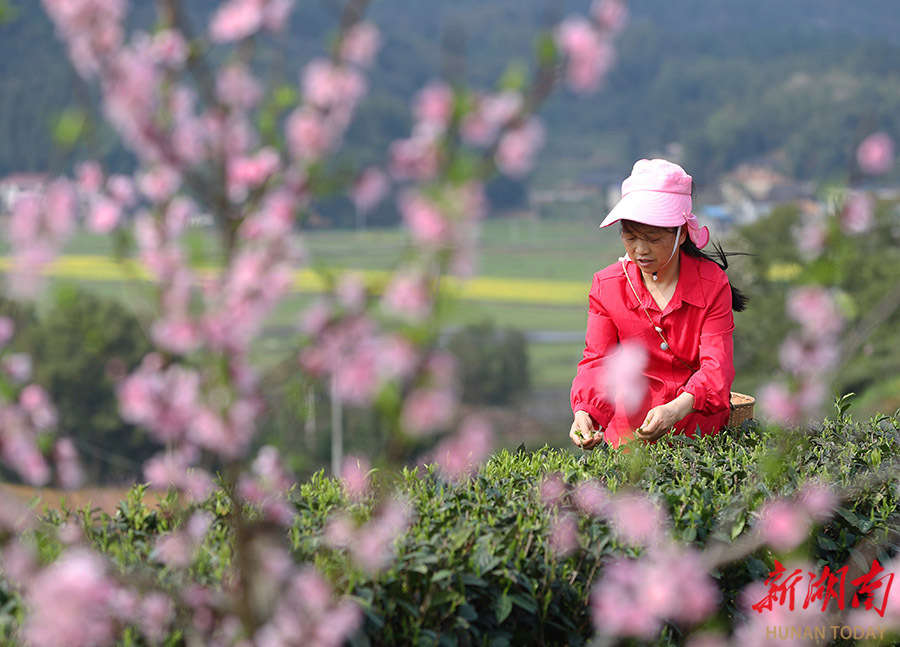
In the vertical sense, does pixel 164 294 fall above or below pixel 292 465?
above

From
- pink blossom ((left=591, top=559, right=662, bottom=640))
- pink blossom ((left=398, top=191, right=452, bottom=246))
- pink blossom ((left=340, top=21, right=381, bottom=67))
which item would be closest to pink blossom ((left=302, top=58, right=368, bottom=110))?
pink blossom ((left=340, top=21, right=381, bottom=67))

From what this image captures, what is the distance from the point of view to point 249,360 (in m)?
1.89

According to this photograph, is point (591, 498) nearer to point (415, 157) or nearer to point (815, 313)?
point (815, 313)

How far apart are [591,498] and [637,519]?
0.85 feet

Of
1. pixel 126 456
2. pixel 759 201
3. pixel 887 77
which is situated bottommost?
pixel 126 456

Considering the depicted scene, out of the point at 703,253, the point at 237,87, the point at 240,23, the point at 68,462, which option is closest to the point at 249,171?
the point at 237,87

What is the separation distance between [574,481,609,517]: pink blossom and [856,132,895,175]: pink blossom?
1076 millimetres

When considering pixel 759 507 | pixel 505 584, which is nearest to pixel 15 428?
pixel 505 584

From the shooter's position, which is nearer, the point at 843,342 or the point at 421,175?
the point at 421,175

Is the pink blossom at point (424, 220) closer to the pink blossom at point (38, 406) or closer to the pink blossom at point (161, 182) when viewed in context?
the pink blossom at point (161, 182)

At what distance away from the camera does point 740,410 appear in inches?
162

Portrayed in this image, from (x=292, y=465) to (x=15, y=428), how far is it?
0.58 meters

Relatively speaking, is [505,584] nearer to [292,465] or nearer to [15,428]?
[292,465]

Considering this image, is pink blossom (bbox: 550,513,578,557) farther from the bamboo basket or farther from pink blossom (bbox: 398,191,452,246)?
the bamboo basket
